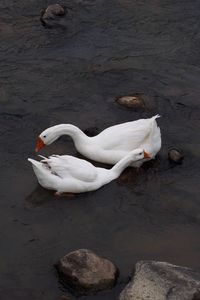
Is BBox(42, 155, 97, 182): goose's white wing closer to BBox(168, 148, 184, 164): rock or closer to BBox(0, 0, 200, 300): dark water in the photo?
BBox(0, 0, 200, 300): dark water

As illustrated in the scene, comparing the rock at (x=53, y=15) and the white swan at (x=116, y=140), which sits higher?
the rock at (x=53, y=15)

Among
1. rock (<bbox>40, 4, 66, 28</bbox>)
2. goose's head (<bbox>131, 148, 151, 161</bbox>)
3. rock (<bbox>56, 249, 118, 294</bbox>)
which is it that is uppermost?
rock (<bbox>40, 4, 66, 28</bbox>)

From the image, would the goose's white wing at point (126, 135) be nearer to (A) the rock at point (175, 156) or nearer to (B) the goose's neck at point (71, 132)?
(B) the goose's neck at point (71, 132)

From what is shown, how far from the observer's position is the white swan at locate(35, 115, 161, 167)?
1070 centimetres

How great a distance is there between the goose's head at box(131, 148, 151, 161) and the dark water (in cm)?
32

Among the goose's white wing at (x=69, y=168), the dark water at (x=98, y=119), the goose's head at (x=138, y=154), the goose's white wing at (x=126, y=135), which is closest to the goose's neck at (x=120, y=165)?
the goose's head at (x=138, y=154)

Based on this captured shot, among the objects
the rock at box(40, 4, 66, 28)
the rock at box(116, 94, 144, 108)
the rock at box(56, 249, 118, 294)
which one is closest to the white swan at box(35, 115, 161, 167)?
the rock at box(116, 94, 144, 108)

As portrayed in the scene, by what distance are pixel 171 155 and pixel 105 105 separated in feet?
6.39

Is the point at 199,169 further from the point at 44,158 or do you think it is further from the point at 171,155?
the point at 44,158

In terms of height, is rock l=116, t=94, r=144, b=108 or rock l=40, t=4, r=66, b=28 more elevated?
rock l=40, t=4, r=66, b=28

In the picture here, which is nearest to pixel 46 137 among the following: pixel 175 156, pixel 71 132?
→ pixel 71 132

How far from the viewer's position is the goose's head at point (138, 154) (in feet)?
34.4

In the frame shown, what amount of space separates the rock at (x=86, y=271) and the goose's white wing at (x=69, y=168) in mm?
1664

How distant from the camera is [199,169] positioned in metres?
10.7
